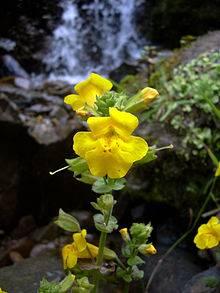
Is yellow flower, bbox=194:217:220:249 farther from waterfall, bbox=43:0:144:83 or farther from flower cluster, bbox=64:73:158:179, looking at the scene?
waterfall, bbox=43:0:144:83

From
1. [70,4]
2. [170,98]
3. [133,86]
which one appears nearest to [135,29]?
[70,4]

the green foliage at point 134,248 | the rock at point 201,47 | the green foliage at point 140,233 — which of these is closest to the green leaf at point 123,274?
the green foliage at point 134,248

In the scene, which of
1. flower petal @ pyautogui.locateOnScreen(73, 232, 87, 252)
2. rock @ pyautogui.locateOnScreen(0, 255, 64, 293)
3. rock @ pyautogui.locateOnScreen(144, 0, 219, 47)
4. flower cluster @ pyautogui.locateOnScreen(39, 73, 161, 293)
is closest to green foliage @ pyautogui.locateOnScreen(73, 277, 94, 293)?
flower cluster @ pyautogui.locateOnScreen(39, 73, 161, 293)

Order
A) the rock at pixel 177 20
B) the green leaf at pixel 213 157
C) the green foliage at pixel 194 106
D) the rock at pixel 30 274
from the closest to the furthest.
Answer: the rock at pixel 30 274
the green leaf at pixel 213 157
the green foliage at pixel 194 106
the rock at pixel 177 20

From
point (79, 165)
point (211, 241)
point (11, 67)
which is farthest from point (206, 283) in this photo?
point (11, 67)

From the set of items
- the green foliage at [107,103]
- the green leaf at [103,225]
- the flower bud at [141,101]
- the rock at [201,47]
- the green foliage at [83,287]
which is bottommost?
the rock at [201,47]

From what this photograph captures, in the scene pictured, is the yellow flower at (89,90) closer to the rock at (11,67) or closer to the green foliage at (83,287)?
the green foliage at (83,287)
